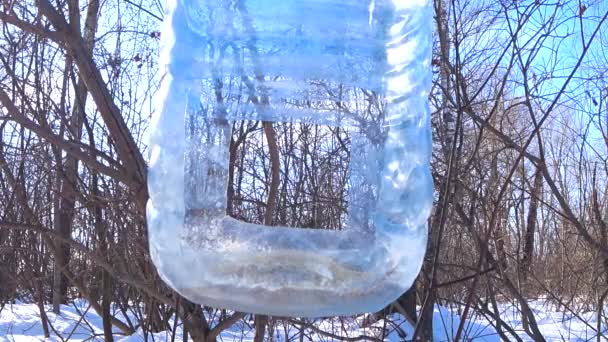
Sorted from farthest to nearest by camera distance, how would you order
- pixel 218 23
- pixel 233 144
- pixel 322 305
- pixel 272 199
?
pixel 233 144, pixel 272 199, pixel 218 23, pixel 322 305

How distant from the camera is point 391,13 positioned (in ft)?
3.08

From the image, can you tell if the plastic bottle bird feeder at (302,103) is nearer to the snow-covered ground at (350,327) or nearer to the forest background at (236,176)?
the forest background at (236,176)

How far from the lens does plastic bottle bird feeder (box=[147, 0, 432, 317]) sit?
0.86 metres

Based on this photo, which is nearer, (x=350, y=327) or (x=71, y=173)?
(x=71, y=173)

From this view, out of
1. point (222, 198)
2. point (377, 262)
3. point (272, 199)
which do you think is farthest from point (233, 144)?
point (377, 262)

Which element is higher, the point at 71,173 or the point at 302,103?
the point at 71,173

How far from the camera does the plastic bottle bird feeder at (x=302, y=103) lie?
33.7 inches

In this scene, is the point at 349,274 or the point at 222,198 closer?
the point at 349,274

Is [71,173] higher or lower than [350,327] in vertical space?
higher

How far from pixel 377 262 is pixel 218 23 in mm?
372

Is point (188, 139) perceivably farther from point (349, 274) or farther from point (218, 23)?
point (349, 274)

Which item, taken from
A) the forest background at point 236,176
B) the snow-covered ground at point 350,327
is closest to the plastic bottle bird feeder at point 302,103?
the forest background at point 236,176

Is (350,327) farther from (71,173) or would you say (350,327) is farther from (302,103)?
(302,103)

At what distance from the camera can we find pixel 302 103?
1059 millimetres
